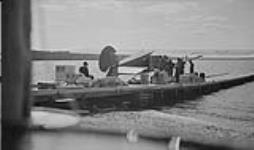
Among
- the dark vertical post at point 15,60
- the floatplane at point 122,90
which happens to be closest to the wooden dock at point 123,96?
the floatplane at point 122,90

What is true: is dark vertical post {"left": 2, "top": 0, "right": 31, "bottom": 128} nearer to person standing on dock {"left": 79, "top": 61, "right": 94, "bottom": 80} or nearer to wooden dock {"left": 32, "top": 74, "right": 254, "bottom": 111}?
wooden dock {"left": 32, "top": 74, "right": 254, "bottom": 111}

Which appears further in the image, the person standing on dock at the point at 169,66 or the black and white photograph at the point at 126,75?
the person standing on dock at the point at 169,66

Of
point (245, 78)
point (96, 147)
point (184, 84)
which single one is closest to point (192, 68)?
point (184, 84)

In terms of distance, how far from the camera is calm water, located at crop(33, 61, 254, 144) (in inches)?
77.6

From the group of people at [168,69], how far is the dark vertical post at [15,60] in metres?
0.71

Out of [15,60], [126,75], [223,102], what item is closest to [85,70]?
[126,75]

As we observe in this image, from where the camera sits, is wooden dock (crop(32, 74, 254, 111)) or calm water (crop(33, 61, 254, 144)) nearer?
calm water (crop(33, 61, 254, 144))

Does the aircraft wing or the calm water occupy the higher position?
the aircraft wing

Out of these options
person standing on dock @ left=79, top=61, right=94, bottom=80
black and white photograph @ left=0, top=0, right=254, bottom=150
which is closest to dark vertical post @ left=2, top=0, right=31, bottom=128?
black and white photograph @ left=0, top=0, right=254, bottom=150

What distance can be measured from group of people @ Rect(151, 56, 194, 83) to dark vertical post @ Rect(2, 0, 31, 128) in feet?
2.34

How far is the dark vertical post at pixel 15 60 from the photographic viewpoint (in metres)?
2.11

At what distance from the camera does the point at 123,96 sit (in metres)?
2.32

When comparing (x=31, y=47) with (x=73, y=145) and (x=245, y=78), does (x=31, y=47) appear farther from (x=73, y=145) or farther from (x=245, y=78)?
(x=245, y=78)

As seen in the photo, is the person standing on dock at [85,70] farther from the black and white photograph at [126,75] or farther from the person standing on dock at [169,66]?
the person standing on dock at [169,66]
